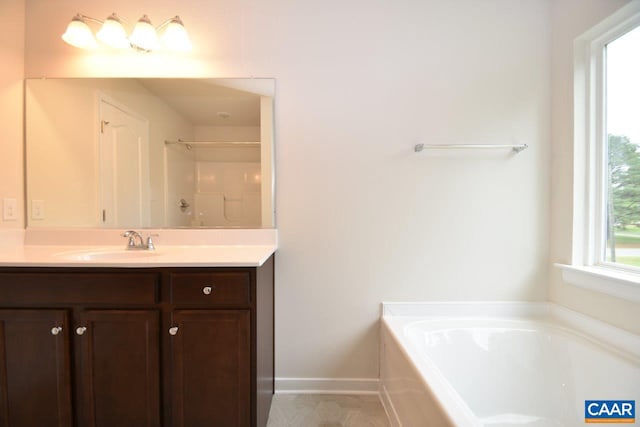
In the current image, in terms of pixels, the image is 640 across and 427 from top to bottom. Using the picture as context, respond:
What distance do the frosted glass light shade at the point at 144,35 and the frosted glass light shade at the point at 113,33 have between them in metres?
0.05

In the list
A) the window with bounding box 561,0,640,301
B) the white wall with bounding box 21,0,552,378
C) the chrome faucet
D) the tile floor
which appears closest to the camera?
the window with bounding box 561,0,640,301

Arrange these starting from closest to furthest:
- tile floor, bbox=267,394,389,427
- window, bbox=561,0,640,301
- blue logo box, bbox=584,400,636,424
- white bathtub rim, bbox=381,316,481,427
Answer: white bathtub rim, bbox=381,316,481,427 → blue logo box, bbox=584,400,636,424 → window, bbox=561,0,640,301 → tile floor, bbox=267,394,389,427

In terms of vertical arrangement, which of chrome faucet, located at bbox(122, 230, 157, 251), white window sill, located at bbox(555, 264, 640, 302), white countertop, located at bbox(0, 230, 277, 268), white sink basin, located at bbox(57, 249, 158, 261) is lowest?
Result: white window sill, located at bbox(555, 264, 640, 302)

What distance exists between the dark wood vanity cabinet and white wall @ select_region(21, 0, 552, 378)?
0.50m

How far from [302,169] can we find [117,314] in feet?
3.64

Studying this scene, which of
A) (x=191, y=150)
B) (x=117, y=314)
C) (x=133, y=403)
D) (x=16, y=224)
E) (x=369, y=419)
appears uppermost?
(x=191, y=150)

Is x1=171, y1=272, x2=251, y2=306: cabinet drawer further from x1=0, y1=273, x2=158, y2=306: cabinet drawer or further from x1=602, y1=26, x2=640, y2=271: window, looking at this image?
x1=602, y1=26, x2=640, y2=271: window

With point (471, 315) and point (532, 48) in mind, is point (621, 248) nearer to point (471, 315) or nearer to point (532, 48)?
point (471, 315)

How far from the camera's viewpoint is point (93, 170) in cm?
158

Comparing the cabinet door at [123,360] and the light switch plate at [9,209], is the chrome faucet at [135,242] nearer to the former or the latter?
the cabinet door at [123,360]

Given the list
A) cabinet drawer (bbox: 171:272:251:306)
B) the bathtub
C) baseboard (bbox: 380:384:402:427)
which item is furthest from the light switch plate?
baseboard (bbox: 380:384:402:427)

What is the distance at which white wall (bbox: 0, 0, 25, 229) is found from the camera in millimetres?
1470

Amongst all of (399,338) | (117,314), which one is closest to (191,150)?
(117,314)

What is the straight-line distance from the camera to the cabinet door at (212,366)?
44.0 inches
